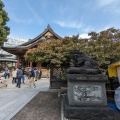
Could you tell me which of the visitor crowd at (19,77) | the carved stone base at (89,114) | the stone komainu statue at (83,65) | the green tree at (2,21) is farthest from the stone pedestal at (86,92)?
the green tree at (2,21)

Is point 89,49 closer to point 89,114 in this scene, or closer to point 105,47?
point 105,47

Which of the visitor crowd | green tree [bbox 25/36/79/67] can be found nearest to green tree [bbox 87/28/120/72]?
green tree [bbox 25/36/79/67]

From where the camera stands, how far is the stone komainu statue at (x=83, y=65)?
Result: 18.9 feet

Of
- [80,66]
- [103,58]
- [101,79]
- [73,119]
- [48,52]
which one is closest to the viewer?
[73,119]

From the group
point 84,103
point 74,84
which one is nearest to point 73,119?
point 84,103

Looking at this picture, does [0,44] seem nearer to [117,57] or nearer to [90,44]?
[90,44]

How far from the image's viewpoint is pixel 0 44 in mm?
22531

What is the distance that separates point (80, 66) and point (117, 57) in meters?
3.25

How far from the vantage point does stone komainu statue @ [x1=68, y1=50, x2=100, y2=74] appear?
5754 millimetres

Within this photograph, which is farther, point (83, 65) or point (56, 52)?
point (56, 52)

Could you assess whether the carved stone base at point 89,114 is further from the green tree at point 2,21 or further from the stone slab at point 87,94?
the green tree at point 2,21

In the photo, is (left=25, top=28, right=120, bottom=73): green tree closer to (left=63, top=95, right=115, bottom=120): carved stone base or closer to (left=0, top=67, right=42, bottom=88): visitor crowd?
(left=63, top=95, right=115, bottom=120): carved stone base

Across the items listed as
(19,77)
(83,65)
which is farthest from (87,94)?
(19,77)

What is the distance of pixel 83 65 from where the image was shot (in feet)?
20.1
